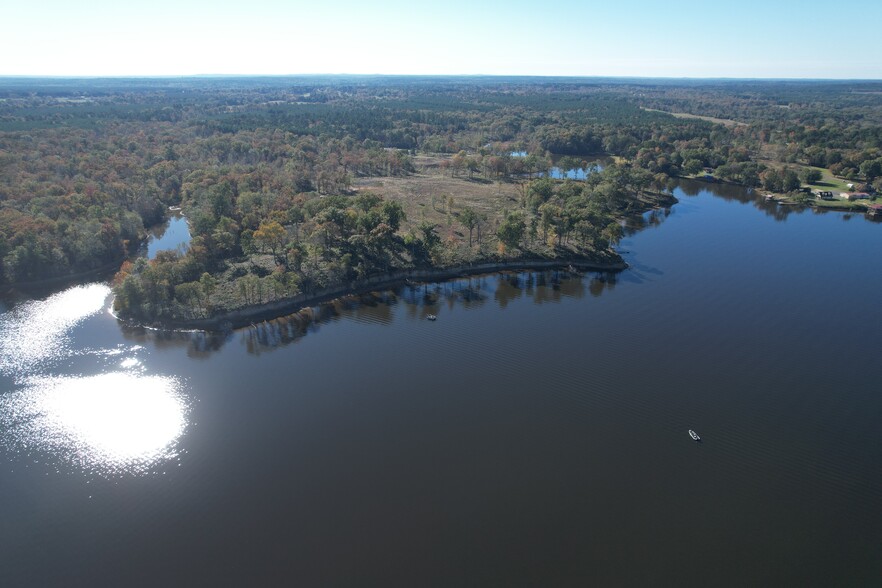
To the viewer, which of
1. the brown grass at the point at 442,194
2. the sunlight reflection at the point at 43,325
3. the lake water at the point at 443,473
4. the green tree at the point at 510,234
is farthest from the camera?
the brown grass at the point at 442,194

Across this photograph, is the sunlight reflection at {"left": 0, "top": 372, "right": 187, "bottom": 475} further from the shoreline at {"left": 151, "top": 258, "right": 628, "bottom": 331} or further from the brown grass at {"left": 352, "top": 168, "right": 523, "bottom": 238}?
the brown grass at {"left": 352, "top": 168, "right": 523, "bottom": 238}

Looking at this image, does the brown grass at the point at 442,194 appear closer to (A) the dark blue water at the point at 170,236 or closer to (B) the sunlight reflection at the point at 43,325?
(A) the dark blue water at the point at 170,236

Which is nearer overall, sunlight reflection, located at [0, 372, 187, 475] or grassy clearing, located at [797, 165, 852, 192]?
sunlight reflection, located at [0, 372, 187, 475]

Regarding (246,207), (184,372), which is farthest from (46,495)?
(246,207)

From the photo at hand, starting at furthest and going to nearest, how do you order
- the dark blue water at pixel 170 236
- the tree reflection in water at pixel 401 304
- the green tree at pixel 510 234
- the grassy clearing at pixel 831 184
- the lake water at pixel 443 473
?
the grassy clearing at pixel 831 184, the dark blue water at pixel 170 236, the green tree at pixel 510 234, the tree reflection in water at pixel 401 304, the lake water at pixel 443 473

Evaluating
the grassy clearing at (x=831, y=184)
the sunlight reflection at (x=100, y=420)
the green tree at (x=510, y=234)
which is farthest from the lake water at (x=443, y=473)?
the grassy clearing at (x=831, y=184)

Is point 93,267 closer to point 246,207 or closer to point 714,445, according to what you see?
point 246,207

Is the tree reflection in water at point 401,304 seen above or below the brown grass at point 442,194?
below

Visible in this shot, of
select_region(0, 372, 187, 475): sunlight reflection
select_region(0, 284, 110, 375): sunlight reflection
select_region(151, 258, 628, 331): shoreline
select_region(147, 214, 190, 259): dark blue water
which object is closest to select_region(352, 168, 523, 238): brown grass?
select_region(151, 258, 628, 331): shoreline

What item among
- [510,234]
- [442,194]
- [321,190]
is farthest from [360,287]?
[321,190]
